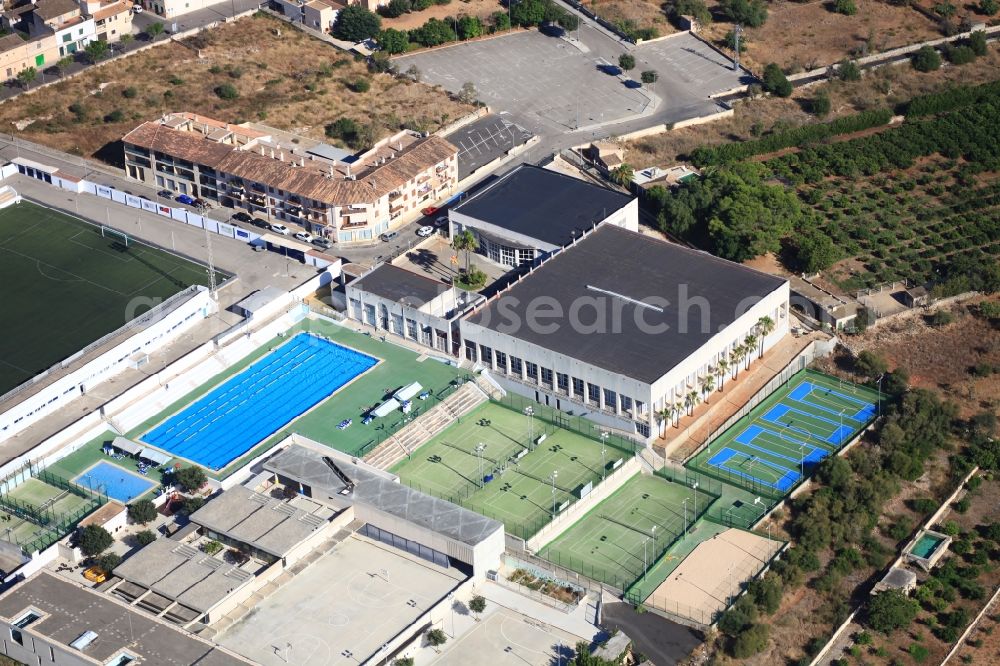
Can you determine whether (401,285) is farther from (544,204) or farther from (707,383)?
(707,383)

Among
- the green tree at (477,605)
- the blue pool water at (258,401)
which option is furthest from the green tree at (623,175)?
the green tree at (477,605)

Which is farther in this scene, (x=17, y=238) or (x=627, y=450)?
(x=17, y=238)

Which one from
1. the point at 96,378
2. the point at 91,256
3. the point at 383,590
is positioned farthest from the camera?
the point at 91,256

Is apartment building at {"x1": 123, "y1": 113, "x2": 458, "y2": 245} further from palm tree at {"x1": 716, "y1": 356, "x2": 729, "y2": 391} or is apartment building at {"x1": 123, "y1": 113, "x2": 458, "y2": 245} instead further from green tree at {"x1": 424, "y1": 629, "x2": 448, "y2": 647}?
green tree at {"x1": 424, "y1": 629, "x2": 448, "y2": 647}

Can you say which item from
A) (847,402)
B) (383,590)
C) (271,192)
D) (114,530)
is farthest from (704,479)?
(271,192)

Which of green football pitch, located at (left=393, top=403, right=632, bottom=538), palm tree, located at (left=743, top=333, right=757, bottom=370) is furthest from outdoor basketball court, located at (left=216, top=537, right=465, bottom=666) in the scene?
palm tree, located at (left=743, top=333, right=757, bottom=370)

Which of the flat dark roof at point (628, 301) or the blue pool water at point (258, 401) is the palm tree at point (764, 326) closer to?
the flat dark roof at point (628, 301)

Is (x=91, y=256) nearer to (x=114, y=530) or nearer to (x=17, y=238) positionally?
(x=17, y=238)
